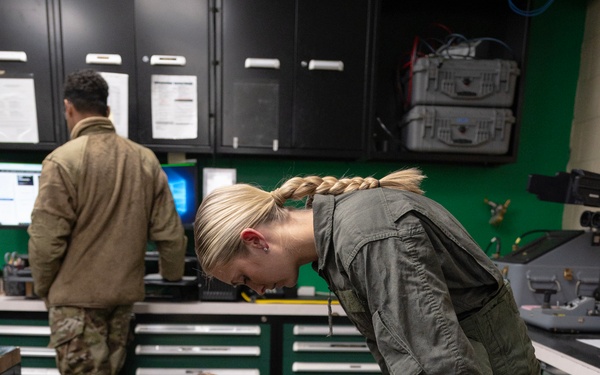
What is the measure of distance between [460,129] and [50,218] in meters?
1.96

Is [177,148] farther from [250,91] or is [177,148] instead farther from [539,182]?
[539,182]

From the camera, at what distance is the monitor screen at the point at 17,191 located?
1984 mm

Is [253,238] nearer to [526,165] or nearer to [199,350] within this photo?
[199,350]

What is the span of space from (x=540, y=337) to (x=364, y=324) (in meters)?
0.86

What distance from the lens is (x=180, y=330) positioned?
1.77 m

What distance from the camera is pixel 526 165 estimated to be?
7.56ft

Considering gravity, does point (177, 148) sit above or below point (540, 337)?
above

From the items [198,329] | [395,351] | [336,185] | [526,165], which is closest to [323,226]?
[336,185]

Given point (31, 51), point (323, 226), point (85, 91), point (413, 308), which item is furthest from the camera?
point (31, 51)

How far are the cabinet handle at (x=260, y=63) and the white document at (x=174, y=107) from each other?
11.2 inches

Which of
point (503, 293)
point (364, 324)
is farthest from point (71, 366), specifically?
point (503, 293)

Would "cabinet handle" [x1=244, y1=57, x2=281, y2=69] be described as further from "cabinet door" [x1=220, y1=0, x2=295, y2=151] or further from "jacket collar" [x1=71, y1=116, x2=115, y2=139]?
"jacket collar" [x1=71, y1=116, x2=115, y2=139]

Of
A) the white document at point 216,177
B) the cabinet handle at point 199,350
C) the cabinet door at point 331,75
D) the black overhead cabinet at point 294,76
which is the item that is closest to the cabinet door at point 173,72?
the black overhead cabinet at point 294,76

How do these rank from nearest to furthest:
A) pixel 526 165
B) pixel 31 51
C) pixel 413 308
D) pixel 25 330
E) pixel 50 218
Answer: pixel 413 308 → pixel 50 218 → pixel 25 330 → pixel 31 51 → pixel 526 165
